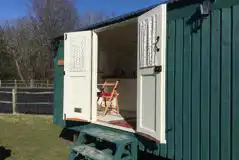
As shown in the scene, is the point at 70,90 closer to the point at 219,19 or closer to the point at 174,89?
the point at 174,89

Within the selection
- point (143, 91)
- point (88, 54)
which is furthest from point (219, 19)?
point (88, 54)

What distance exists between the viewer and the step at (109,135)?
456 centimetres

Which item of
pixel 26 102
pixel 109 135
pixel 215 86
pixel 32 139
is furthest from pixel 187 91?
pixel 26 102

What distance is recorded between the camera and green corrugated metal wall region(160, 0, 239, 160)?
136 inches

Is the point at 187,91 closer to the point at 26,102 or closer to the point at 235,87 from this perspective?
the point at 235,87

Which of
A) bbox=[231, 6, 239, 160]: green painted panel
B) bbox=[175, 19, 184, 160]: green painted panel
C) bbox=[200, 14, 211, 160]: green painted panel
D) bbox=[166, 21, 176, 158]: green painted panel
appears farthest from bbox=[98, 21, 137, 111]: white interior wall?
bbox=[231, 6, 239, 160]: green painted panel

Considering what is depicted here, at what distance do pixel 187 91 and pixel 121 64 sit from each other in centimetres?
538

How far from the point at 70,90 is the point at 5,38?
99.6 ft

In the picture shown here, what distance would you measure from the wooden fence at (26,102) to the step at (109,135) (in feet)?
19.5

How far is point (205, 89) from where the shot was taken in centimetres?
372

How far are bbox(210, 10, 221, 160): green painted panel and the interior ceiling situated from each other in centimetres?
300

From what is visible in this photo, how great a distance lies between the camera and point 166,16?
13.8 ft

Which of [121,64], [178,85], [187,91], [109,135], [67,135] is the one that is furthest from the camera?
[121,64]

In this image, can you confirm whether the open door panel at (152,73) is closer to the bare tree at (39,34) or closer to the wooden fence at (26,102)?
the wooden fence at (26,102)
